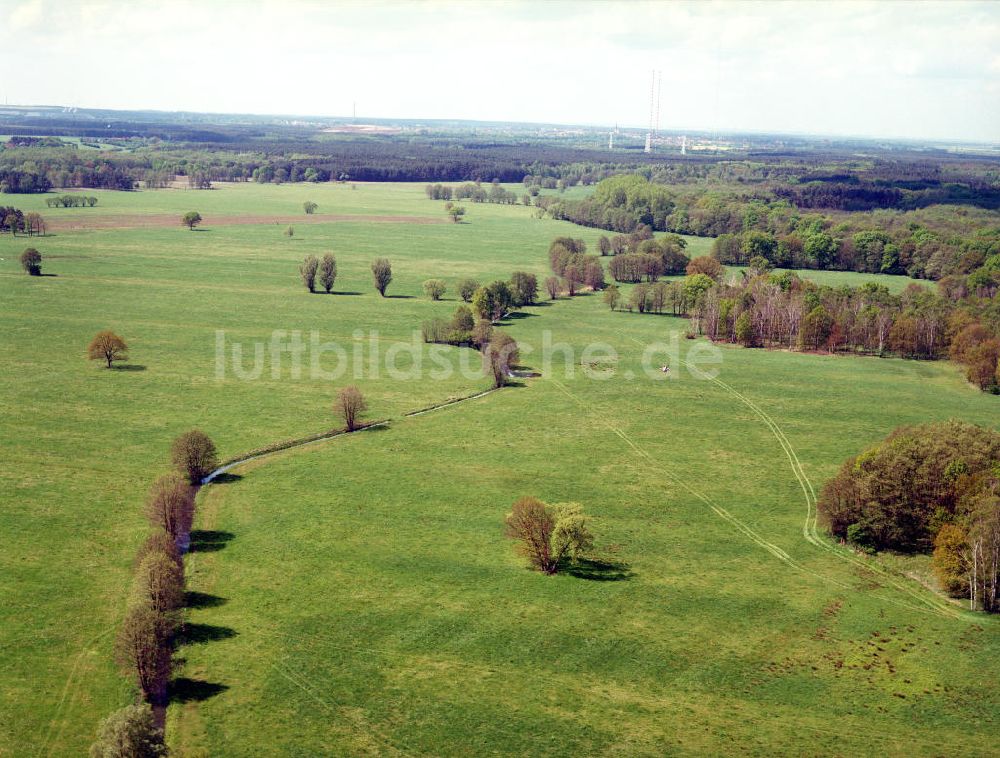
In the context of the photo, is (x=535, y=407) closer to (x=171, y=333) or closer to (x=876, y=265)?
(x=171, y=333)

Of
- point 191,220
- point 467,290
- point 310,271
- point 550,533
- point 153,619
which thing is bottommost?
point 153,619

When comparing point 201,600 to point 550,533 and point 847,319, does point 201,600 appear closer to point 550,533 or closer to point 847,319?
point 550,533

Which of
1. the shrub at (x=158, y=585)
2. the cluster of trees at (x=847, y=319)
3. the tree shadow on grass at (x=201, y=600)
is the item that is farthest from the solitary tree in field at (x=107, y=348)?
the cluster of trees at (x=847, y=319)

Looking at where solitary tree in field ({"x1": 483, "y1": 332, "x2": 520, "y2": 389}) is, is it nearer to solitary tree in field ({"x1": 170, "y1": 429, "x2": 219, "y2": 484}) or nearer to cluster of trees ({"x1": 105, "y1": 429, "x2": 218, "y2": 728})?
solitary tree in field ({"x1": 170, "y1": 429, "x2": 219, "y2": 484})

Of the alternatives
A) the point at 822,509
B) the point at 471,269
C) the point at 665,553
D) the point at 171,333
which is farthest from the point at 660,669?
the point at 471,269

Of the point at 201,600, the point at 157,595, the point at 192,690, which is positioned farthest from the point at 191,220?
the point at 192,690

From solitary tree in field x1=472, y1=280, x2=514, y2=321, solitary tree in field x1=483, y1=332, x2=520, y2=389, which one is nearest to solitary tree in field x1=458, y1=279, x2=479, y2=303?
solitary tree in field x1=472, y1=280, x2=514, y2=321
